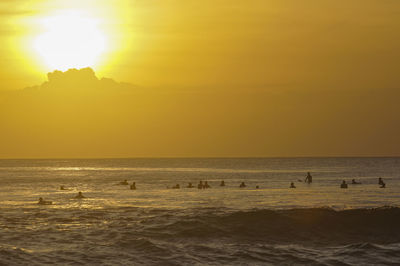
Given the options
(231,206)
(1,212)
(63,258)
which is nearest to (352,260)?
(63,258)

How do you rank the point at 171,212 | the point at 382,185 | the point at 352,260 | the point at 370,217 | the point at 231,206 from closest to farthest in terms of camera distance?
the point at 352,260 < the point at 370,217 < the point at 171,212 < the point at 231,206 < the point at 382,185

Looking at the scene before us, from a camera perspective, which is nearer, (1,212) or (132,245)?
(132,245)

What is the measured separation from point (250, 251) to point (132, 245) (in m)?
6.35

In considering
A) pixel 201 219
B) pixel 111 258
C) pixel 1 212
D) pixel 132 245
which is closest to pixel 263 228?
pixel 201 219

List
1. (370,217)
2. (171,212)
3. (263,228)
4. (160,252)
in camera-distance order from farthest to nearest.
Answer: (171,212), (370,217), (263,228), (160,252)

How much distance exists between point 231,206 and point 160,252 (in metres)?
21.6

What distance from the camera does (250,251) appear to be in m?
29.3

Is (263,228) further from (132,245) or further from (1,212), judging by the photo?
(1,212)

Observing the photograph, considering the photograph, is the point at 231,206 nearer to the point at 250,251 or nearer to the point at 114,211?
the point at 114,211

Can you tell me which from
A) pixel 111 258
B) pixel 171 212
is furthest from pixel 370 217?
pixel 111 258

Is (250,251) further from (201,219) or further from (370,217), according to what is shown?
(370,217)

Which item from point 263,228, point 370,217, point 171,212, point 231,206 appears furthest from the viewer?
point 231,206

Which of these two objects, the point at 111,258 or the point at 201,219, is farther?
the point at 201,219

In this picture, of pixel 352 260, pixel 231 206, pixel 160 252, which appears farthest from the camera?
pixel 231 206
